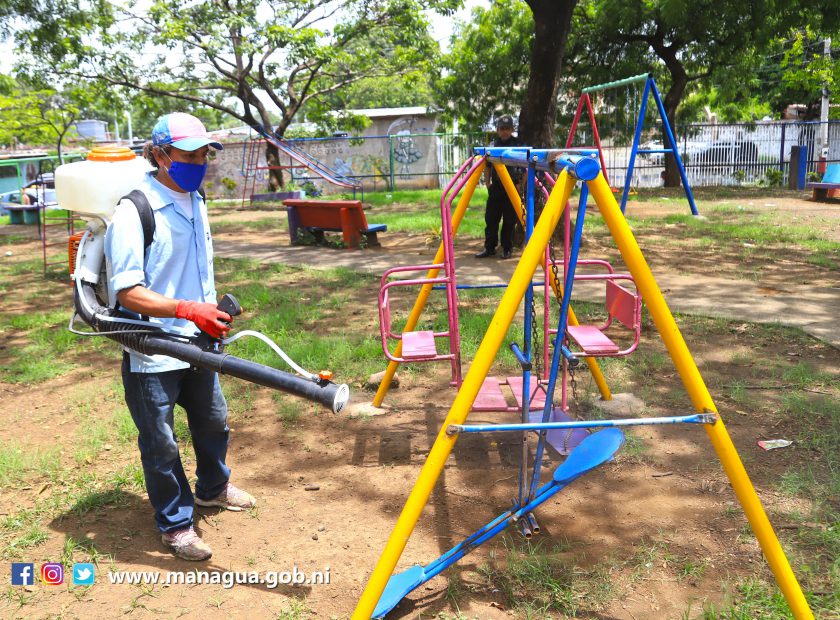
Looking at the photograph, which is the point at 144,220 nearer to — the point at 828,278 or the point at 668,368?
the point at 668,368

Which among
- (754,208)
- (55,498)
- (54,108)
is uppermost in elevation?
(54,108)

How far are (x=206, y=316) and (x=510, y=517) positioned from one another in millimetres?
1285

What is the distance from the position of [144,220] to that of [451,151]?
19316mm

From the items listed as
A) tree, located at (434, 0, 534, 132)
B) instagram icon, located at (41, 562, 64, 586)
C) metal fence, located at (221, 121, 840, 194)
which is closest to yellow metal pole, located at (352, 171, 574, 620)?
instagram icon, located at (41, 562, 64, 586)

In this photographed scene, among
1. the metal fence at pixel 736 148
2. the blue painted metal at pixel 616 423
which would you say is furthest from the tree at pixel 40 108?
the blue painted metal at pixel 616 423

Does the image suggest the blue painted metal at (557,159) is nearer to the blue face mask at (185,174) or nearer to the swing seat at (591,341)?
the swing seat at (591,341)

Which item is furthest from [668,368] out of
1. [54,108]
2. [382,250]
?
[54,108]

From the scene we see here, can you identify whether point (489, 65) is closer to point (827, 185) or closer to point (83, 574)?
point (827, 185)

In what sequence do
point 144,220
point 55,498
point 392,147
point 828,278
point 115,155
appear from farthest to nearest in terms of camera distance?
1. point 392,147
2. point 828,278
3. point 55,498
4. point 115,155
5. point 144,220

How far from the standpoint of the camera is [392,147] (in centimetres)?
2122

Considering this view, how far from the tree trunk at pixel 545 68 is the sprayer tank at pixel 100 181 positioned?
19.6 feet

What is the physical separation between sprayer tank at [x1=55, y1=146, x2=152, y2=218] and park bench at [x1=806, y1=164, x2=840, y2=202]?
534 inches

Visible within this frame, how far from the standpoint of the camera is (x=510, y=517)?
105 inches

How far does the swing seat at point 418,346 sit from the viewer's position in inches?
141
